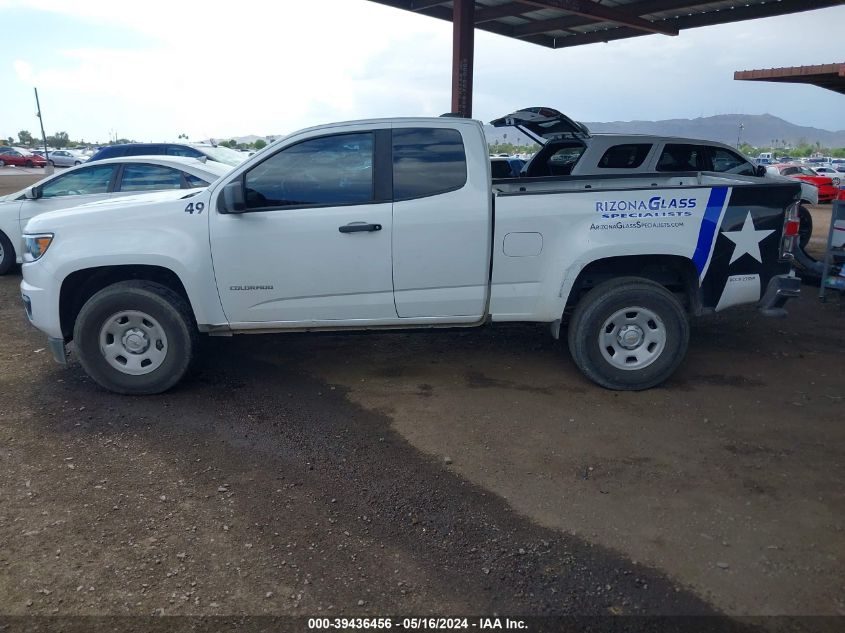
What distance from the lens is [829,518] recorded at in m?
3.50

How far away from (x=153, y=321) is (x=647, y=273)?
12.7 ft

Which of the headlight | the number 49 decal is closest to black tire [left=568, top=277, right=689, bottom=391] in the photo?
the number 49 decal

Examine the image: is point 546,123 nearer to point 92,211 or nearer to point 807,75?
point 92,211

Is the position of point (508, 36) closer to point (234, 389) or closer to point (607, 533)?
point (234, 389)

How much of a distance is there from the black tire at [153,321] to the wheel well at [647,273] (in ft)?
9.67

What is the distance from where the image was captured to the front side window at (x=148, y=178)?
8844mm

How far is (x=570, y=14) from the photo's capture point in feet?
43.3

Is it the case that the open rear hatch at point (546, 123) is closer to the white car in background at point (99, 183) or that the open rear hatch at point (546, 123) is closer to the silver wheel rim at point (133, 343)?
the white car in background at point (99, 183)

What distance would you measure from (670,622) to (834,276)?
21.7 feet

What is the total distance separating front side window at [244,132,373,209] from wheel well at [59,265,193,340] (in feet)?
3.15

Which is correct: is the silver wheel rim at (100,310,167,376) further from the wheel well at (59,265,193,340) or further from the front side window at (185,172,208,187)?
the front side window at (185,172,208,187)

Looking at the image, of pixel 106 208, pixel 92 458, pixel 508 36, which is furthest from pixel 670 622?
pixel 508 36

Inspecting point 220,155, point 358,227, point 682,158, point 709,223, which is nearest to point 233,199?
point 358,227

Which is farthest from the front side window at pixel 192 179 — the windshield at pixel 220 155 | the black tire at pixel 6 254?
the black tire at pixel 6 254
